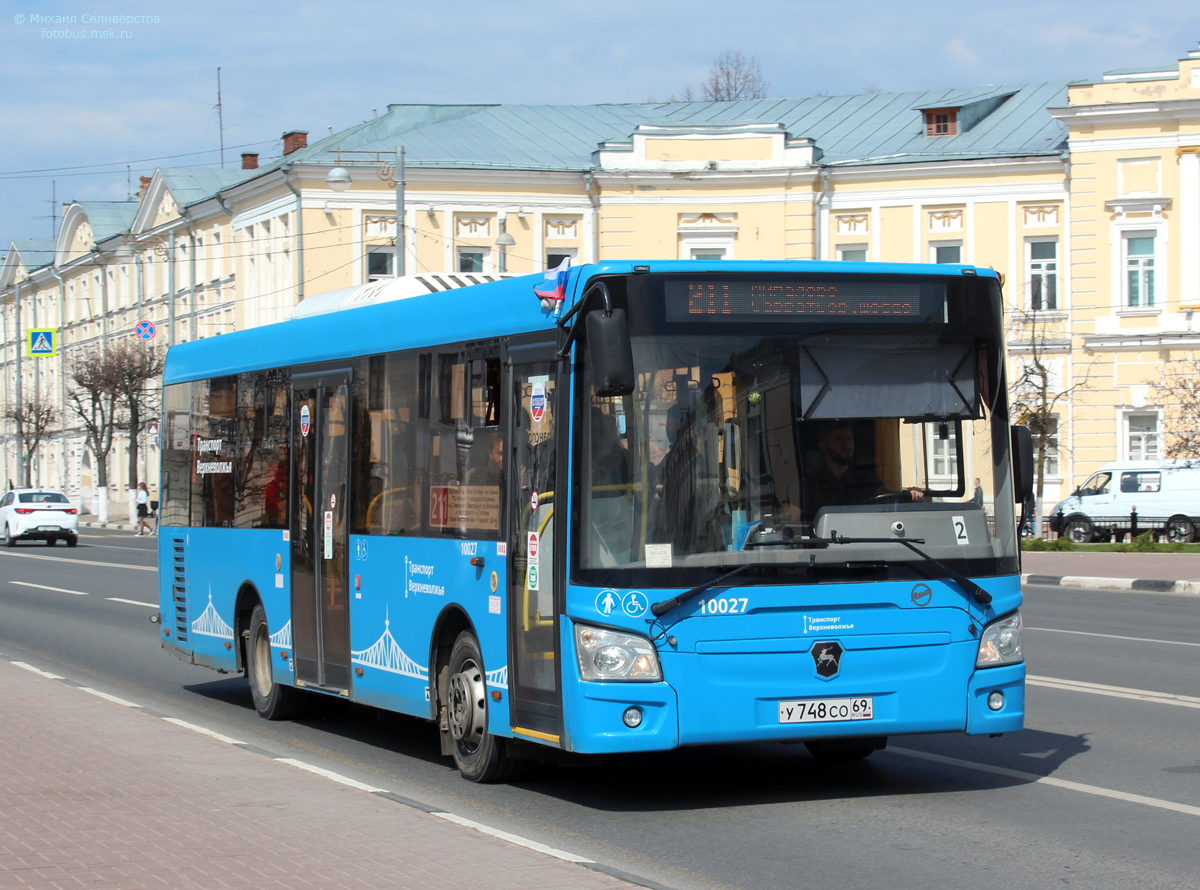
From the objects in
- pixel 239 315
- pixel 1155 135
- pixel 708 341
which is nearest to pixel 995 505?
pixel 708 341

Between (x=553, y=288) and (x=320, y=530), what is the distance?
3535mm

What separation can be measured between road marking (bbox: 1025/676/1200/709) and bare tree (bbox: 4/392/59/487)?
211ft

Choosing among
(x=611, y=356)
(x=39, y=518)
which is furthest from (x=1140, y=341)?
(x=611, y=356)

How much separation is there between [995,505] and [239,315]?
50475 millimetres

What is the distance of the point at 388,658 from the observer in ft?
32.4

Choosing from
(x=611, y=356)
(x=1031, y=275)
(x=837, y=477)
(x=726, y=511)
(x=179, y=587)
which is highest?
(x=1031, y=275)

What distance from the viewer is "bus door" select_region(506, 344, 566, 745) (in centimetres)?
800

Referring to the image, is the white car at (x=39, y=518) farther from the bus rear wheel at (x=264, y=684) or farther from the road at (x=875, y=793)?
the bus rear wheel at (x=264, y=684)

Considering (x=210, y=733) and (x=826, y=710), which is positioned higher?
(x=826, y=710)

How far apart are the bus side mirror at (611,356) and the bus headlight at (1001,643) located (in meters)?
2.26

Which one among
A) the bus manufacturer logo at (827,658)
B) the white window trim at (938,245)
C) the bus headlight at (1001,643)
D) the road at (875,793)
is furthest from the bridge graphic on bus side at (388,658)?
the white window trim at (938,245)

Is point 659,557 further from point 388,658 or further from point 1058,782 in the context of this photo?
point 388,658

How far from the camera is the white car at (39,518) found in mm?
45781

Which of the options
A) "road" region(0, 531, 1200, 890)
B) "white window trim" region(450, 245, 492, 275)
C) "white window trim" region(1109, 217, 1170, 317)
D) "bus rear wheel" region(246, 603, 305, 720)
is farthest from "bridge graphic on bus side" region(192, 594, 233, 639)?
"white window trim" region(450, 245, 492, 275)
